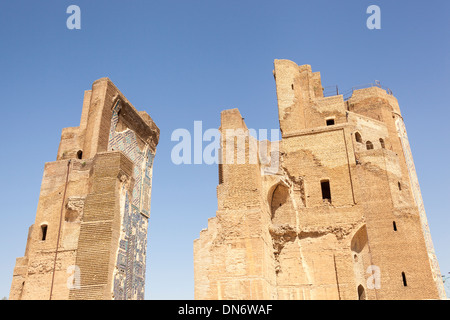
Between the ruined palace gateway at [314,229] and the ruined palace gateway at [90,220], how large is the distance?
242cm

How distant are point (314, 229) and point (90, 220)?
23.9 ft

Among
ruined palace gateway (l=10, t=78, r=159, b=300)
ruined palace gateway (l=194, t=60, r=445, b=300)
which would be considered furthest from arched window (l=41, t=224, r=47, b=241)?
ruined palace gateway (l=194, t=60, r=445, b=300)

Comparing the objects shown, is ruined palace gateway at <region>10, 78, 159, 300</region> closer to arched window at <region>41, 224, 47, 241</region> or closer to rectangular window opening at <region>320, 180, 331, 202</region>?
arched window at <region>41, 224, 47, 241</region>

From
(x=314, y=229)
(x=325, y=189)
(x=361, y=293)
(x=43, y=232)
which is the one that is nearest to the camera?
(x=43, y=232)

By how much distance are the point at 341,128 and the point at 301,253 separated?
4.84m

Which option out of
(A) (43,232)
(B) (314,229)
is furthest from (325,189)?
(A) (43,232)

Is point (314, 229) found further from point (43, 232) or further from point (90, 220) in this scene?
point (43, 232)

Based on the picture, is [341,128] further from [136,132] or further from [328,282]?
[136,132]

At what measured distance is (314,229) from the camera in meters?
14.6

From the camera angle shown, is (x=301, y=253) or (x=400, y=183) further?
(x=400, y=183)

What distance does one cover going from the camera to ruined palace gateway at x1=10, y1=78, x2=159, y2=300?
10.5m

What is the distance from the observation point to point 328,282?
13828mm
